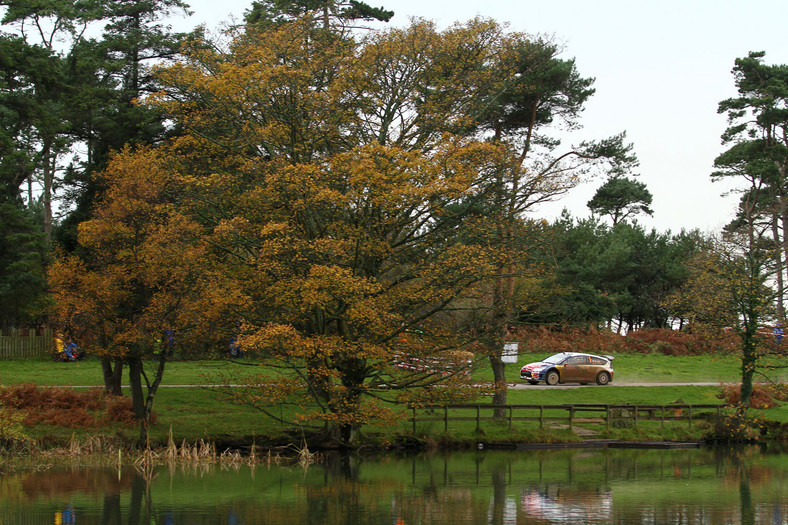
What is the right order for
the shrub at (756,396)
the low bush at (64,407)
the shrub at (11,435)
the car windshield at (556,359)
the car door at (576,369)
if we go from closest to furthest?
1. the shrub at (11,435)
2. the low bush at (64,407)
3. the shrub at (756,396)
4. the car door at (576,369)
5. the car windshield at (556,359)

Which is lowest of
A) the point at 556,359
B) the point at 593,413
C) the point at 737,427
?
the point at 737,427

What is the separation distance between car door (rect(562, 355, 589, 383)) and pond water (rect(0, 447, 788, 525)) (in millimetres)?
11954

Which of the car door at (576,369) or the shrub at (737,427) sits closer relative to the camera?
the shrub at (737,427)

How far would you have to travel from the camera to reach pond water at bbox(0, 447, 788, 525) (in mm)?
17172

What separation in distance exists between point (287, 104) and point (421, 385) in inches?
398

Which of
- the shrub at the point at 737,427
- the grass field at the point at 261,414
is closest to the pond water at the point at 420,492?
the grass field at the point at 261,414

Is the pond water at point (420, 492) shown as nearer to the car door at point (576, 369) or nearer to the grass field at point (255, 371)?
the grass field at point (255, 371)

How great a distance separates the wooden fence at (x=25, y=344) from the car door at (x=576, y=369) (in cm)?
2510

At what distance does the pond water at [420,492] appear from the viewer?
1717 centimetres

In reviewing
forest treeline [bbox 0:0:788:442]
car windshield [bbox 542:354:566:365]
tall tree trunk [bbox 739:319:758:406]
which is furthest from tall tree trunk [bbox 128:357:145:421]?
tall tree trunk [bbox 739:319:758:406]

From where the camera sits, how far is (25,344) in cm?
4281

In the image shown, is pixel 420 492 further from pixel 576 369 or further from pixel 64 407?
pixel 576 369

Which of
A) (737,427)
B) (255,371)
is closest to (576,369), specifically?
(737,427)

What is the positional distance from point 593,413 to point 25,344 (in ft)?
92.0
